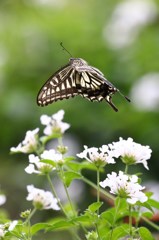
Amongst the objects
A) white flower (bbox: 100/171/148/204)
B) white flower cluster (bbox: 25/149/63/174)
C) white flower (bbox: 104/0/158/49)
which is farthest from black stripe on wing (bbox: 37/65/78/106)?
white flower (bbox: 104/0/158/49)

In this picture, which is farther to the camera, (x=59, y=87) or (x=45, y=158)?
(x=59, y=87)

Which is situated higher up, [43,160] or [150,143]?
[150,143]

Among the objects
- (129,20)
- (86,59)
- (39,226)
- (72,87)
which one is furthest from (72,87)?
(129,20)

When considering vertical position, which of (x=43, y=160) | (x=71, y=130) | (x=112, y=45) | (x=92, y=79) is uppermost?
(x=112, y=45)

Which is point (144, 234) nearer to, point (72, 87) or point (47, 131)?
point (47, 131)

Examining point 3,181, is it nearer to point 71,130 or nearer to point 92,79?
point 71,130

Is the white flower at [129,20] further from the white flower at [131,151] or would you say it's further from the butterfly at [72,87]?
the white flower at [131,151]

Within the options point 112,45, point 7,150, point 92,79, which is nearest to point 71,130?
point 7,150

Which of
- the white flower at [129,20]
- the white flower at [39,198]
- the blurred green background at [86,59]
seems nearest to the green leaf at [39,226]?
the white flower at [39,198]

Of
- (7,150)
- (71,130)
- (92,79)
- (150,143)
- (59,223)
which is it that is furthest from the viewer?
(7,150)
